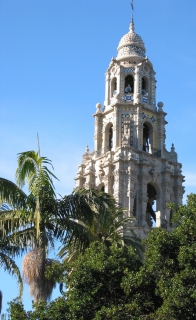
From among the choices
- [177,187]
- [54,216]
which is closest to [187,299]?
[54,216]

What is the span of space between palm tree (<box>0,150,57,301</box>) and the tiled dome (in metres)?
38.9

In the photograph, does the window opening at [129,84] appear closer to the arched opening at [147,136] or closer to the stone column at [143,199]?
the arched opening at [147,136]

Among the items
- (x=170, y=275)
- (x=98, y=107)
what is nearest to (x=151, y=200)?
(x=98, y=107)

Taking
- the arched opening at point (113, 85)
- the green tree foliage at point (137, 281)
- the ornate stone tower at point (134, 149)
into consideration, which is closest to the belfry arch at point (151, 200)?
the ornate stone tower at point (134, 149)

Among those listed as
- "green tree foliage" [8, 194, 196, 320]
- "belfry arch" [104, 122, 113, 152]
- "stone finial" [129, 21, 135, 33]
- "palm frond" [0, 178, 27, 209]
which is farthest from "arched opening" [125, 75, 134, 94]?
"palm frond" [0, 178, 27, 209]

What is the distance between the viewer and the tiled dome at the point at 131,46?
60.9 m

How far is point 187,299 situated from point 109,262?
11.8ft

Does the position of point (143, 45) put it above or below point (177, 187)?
above

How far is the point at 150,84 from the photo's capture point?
6000cm

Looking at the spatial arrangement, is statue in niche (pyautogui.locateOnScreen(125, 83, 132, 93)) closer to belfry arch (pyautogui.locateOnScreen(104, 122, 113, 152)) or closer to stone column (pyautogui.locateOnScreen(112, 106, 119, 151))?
stone column (pyautogui.locateOnScreen(112, 106, 119, 151))

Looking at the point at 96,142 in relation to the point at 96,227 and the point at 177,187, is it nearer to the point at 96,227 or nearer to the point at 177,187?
the point at 177,187

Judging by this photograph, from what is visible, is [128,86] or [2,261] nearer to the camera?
[2,261]

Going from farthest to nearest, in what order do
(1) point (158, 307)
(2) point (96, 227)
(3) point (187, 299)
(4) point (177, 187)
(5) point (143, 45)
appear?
1. (5) point (143, 45)
2. (4) point (177, 187)
3. (2) point (96, 227)
4. (1) point (158, 307)
5. (3) point (187, 299)

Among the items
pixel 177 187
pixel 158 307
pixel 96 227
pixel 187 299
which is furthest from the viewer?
pixel 177 187
